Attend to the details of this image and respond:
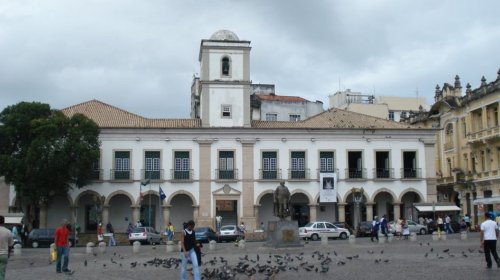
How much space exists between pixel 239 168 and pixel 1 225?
31.2 meters

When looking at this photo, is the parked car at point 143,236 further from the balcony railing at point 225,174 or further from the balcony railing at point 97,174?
the balcony railing at point 225,174

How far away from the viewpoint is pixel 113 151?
4203cm

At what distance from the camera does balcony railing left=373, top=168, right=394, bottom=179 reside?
4400 centimetres

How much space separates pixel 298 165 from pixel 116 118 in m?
12.9

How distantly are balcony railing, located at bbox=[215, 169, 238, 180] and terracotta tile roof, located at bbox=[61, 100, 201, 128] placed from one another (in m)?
3.58

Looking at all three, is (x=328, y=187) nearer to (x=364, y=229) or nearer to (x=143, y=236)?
(x=364, y=229)

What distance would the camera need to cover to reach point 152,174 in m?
42.2

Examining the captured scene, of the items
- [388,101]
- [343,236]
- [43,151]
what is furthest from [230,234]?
[388,101]

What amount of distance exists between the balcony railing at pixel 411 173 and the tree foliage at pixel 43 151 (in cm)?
2078

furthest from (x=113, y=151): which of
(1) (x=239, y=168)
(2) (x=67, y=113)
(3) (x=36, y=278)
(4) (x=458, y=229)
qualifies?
(3) (x=36, y=278)

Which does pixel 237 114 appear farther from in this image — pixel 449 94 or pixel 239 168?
pixel 449 94

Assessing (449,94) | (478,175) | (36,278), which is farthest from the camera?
(449,94)

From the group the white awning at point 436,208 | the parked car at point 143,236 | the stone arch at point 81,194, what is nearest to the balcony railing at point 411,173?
the white awning at point 436,208

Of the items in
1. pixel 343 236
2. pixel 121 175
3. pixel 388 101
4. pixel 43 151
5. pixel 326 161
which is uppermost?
pixel 388 101
